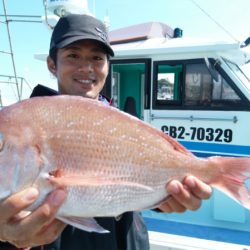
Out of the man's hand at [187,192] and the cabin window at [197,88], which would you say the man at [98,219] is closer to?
the man's hand at [187,192]

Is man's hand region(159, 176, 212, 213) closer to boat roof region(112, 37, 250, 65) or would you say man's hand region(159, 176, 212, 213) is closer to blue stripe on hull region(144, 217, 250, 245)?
blue stripe on hull region(144, 217, 250, 245)

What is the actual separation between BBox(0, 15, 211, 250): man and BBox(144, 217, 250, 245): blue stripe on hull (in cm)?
A: 188

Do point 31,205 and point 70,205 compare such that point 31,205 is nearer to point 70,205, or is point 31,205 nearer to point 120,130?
point 70,205

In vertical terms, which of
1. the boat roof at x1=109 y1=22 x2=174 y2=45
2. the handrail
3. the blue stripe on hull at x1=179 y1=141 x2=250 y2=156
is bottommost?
the blue stripe on hull at x1=179 y1=141 x2=250 y2=156

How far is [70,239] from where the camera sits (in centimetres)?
161

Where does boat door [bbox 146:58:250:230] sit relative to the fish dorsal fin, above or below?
below

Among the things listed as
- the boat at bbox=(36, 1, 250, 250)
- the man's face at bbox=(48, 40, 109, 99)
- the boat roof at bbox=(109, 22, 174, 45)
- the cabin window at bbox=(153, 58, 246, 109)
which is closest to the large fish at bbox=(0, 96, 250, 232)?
the man's face at bbox=(48, 40, 109, 99)

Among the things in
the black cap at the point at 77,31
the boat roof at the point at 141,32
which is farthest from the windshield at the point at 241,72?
the black cap at the point at 77,31

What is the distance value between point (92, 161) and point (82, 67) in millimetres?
676

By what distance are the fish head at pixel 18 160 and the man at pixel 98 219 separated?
0.62ft

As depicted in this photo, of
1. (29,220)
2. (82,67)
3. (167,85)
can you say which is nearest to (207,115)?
(167,85)

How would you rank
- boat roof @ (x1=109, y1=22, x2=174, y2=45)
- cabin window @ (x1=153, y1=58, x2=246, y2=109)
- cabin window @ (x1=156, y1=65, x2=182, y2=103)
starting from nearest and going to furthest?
cabin window @ (x1=153, y1=58, x2=246, y2=109)
cabin window @ (x1=156, y1=65, x2=182, y2=103)
boat roof @ (x1=109, y1=22, x2=174, y2=45)

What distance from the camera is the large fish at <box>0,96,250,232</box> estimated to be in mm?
1188

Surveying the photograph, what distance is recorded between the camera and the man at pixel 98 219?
135cm
